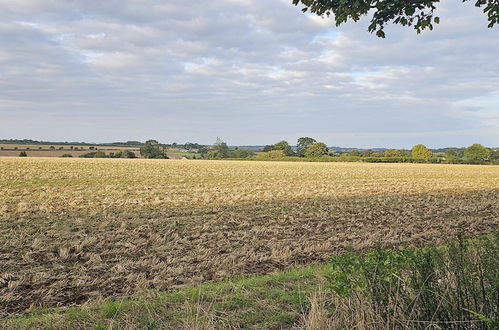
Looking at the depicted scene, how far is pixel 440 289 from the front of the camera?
3656 mm

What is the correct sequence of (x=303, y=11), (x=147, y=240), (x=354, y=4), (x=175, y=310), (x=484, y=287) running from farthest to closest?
(x=147, y=240), (x=303, y=11), (x=354, y=4), (x=175, y=310), (x=484, y=287)

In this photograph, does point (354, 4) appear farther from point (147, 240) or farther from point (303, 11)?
point (147, 240)

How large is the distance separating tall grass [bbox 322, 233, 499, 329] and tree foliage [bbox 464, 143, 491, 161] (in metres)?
122

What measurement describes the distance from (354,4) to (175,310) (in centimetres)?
512

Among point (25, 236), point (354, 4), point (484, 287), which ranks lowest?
point (25, 236)

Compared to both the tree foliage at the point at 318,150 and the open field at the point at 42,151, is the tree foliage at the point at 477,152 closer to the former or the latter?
the tree foliage at the point at 318,150

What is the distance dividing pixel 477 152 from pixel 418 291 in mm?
127617

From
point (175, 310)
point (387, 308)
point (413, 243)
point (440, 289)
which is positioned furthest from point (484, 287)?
point (413, 243)

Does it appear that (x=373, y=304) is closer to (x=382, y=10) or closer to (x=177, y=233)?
(x=382, y=10)

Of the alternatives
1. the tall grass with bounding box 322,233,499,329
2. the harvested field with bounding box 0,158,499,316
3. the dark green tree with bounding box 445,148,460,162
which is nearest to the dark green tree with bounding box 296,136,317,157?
the dark green tree with bounding box 445,148,460,162

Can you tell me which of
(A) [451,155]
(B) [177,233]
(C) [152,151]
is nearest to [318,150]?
(A) [451,155]

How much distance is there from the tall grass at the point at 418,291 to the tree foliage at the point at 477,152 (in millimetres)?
122412

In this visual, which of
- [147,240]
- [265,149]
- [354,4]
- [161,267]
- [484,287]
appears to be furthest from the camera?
[265,149]

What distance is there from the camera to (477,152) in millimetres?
112750
